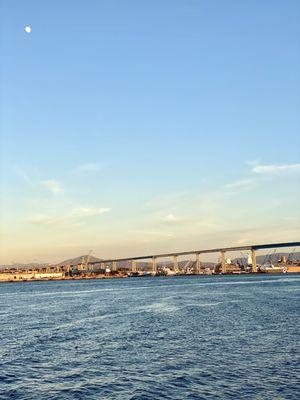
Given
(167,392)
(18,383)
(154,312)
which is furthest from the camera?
(154,312)

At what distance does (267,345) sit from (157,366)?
12956 millimetres

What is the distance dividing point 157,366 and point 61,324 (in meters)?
31.8

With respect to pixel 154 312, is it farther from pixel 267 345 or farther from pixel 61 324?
pixel 267 345

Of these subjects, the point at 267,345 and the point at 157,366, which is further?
the point at 267,345

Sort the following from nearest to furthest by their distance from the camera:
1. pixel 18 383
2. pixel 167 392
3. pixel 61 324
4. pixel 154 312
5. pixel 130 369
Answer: pixel 167 392
pixel 18 383
pixel 130 369
pixel 61 324
pixel 154 312

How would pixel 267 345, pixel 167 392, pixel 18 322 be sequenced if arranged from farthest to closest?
pixel 18 322, pixel 267 345, pixel 167 392

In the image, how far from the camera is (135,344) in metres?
47.9

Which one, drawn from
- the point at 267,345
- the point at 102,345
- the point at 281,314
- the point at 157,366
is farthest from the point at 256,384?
the point at 281,314

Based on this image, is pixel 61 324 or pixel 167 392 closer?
pixel 167 392

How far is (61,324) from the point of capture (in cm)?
6625

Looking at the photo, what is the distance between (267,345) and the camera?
44.8 m

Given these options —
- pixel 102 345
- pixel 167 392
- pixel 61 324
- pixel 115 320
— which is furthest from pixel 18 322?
pixel 167 392

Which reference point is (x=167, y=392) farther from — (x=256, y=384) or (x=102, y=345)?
(x=102, y=345)

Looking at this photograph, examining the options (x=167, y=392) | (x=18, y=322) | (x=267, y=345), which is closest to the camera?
(x=167, y=392)
